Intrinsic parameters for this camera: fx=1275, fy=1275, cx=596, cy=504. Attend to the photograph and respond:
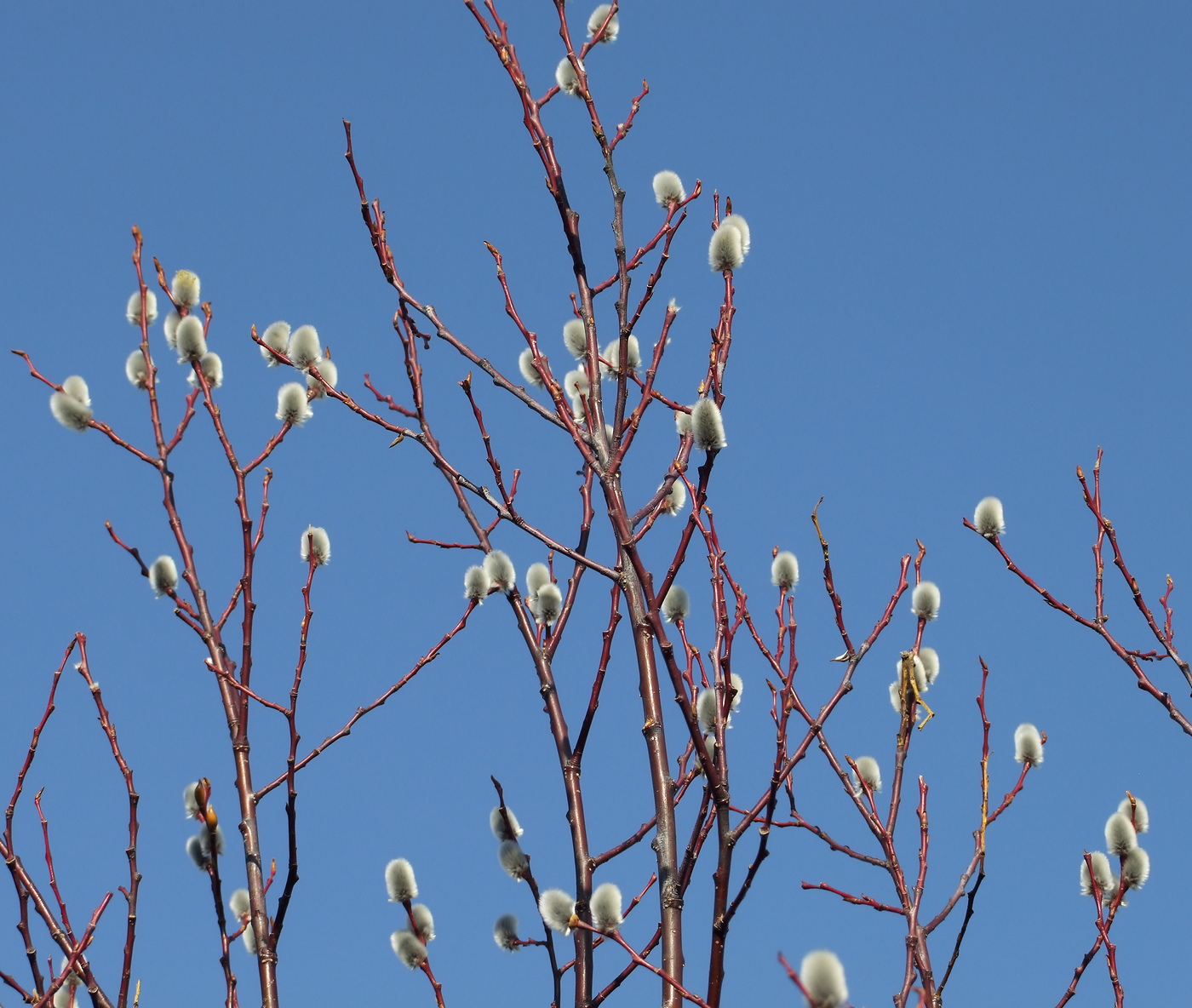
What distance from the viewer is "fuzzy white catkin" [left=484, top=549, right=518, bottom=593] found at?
11.1 ft

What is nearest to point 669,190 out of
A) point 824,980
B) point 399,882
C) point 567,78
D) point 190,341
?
point 567,78

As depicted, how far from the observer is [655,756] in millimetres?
2703

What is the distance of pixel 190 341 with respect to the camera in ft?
13.4

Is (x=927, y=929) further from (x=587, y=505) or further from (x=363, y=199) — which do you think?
(x=363, y=199)

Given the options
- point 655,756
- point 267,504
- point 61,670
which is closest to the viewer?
point 655,756

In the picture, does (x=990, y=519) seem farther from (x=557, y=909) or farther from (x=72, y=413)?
(x=72, y=413)

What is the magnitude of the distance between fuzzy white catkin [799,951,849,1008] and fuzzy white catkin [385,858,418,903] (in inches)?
77.5

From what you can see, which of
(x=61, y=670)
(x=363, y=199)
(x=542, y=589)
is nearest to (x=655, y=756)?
(x=542, y=589)

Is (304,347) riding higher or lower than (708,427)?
higher

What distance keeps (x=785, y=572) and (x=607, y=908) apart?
3.59 feet

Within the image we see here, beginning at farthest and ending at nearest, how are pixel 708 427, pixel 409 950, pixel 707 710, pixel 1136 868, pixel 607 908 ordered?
pixel 1136 868 → pixel 409 950 → pixel 707 710 → pixel 607 908 → pixel 708 427

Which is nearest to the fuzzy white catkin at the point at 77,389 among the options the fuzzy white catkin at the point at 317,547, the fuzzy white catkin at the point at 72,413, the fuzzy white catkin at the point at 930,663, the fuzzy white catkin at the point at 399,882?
the fuzzy white catkin at the point at 72,413

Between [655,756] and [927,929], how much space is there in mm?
1061

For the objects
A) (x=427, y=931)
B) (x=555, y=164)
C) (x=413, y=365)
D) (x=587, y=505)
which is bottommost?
(x=427, y=931)
